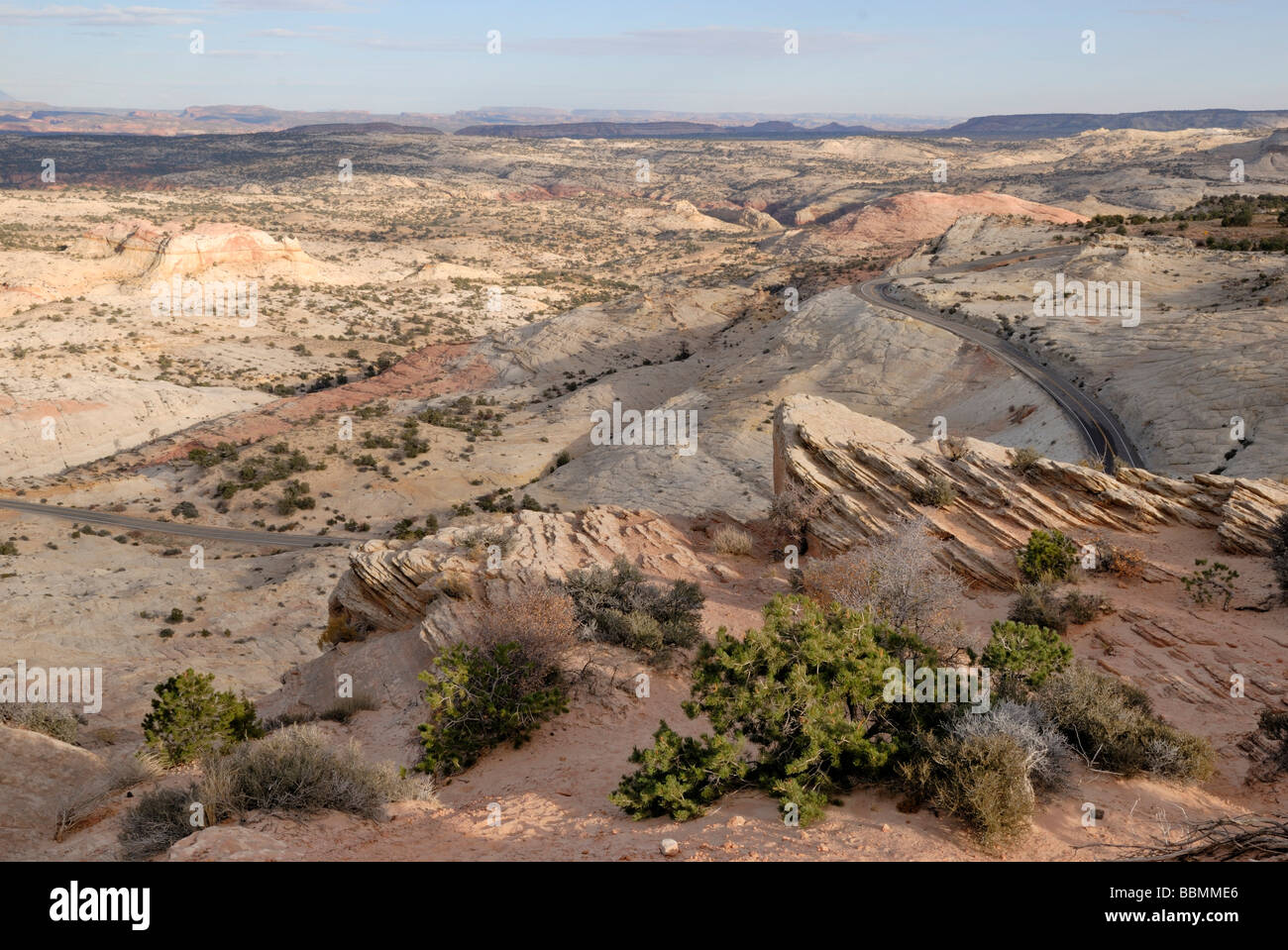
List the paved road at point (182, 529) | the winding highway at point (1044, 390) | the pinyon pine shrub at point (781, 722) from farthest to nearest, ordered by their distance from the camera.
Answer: the paved road at point (182, 529), the winding highway at point (1044, 390), the pinyon pine shrub at point (781, 722)

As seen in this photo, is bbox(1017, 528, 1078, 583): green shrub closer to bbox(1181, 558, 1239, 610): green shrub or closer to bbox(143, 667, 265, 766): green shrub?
bbox(1181, 558, 1239, 610): green shrub

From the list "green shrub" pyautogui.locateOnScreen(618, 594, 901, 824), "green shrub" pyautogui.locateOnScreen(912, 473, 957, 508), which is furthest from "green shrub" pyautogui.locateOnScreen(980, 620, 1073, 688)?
"green shrub" pyautogui.locateOnScreen(912, 473, 957, 508)

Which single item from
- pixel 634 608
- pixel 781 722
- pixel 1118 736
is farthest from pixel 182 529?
pixel 1118 736

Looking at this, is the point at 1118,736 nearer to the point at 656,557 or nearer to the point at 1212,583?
the point at 1212,583

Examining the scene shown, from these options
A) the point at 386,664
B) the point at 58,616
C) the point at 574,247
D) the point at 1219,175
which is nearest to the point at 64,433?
the point at 58,616

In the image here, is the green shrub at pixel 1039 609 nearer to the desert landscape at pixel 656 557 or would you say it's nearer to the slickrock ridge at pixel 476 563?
the desert landscape at pixel 656 557

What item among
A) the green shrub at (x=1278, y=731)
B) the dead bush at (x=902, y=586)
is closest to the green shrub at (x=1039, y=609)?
the dead bush at (x=902, y=586)
